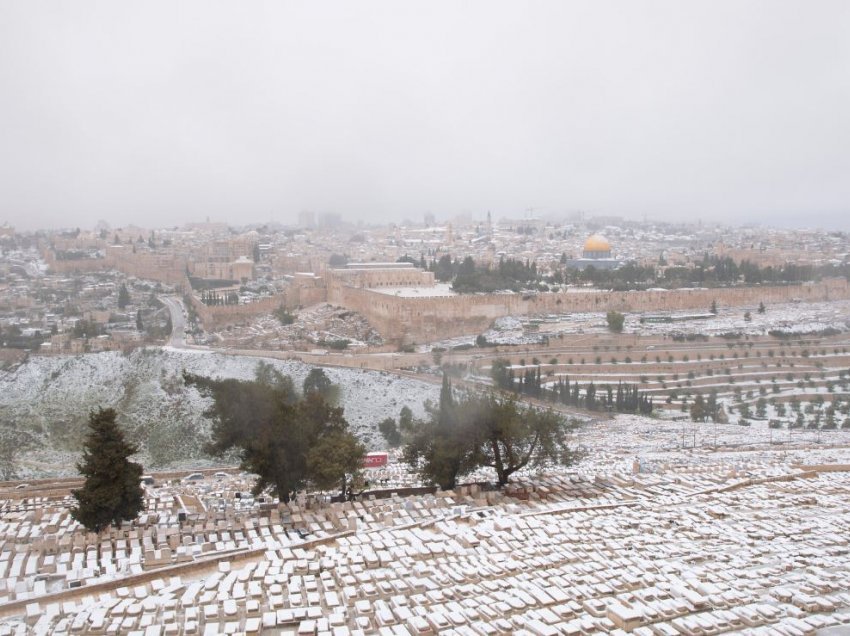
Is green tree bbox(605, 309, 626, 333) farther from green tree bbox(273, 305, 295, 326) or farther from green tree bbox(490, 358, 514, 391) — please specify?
green tree bbox(273, 305, 295, 326)

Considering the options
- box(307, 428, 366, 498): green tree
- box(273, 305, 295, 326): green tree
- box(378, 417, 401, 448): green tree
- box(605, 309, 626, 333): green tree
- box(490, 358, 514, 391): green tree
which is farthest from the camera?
box(273, 305, 295, 326): green tree

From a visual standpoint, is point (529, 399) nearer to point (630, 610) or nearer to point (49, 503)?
point (49, 503)

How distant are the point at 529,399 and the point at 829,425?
23.5 feet

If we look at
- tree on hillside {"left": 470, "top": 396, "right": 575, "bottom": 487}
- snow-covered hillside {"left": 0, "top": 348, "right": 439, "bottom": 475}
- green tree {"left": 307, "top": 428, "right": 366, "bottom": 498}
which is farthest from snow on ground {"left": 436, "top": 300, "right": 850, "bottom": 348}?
green tree {"left": 307, "top": 428, "right": 366, "bottom": 498}

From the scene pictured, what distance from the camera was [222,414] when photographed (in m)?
13.1

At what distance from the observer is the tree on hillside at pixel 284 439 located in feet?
38.4

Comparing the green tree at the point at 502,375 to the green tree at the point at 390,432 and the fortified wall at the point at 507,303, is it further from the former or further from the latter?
the fortified wall at the point at 507,303

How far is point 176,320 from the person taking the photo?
3388 centimetres

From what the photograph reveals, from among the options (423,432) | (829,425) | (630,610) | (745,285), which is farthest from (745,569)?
(745,285)

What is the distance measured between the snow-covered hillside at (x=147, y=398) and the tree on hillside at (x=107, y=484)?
7925 mm

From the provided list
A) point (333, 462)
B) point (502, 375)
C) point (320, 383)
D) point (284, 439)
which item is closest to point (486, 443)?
point (333, 462)

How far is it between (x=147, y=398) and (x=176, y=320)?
11.5 m

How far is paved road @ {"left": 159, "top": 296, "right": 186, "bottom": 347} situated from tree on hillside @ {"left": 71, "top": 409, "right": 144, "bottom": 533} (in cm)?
1757

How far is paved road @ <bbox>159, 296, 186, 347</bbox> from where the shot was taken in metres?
29.0
